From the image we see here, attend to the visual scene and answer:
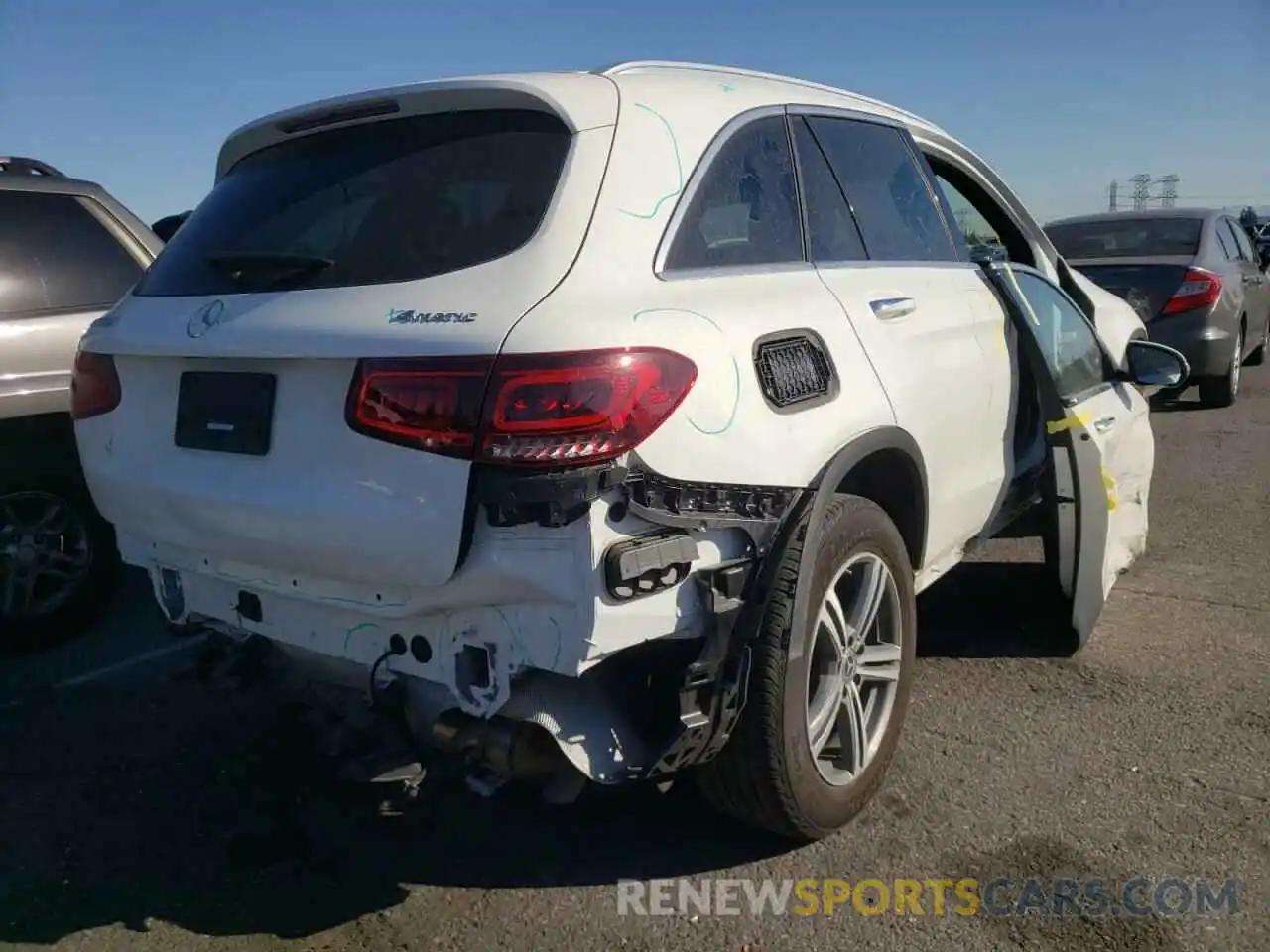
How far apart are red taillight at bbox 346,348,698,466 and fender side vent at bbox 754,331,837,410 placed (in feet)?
1.33

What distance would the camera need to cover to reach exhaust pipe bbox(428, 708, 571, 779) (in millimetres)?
2484

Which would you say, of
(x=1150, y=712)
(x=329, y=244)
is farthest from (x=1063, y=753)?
(x=329, y=244)

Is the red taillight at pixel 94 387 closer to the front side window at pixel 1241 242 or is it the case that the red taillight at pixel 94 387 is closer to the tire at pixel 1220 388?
the tire at pixel 1220 388

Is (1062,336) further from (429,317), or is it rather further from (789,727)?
(429,317)

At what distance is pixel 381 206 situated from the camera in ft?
9.10

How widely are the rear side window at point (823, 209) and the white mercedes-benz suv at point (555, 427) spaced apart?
1 centimetres

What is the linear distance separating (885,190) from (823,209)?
0.55 m

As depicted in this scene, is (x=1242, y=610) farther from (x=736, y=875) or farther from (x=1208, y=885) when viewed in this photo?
(x=736, y=875)

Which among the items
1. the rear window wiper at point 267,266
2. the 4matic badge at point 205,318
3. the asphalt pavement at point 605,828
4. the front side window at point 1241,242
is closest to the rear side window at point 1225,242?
the front side window at point 1241,242

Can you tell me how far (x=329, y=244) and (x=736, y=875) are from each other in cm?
190

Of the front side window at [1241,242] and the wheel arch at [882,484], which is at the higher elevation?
the front side window at [1241,242]

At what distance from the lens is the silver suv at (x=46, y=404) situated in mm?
4555

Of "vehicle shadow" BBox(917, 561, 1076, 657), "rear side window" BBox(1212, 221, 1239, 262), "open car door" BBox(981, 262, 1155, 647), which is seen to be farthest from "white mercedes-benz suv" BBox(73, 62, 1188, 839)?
"rear side window" BBox(1212, 221, 1239, 262)

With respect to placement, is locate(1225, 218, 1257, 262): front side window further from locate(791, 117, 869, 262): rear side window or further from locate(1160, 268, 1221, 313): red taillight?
locate(791, 117, 869, 262): rear side window
